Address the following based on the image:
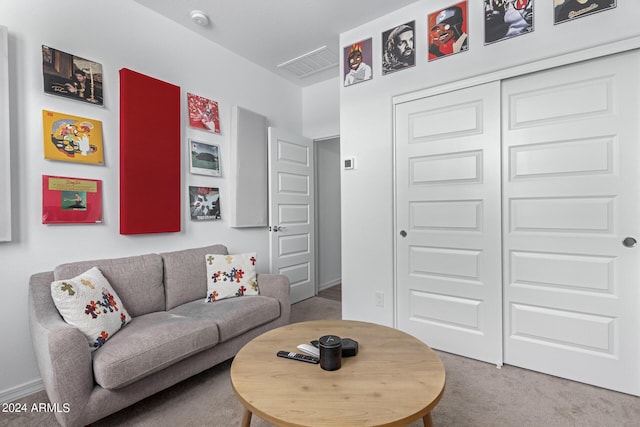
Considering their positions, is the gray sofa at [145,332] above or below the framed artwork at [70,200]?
below

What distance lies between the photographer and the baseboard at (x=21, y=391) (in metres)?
1.82

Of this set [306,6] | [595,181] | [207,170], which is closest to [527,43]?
[595,181]

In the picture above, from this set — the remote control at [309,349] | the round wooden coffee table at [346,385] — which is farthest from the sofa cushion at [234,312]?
the remote control at [309,349]

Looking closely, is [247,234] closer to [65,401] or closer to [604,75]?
[65,401]

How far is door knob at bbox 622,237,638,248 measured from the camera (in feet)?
5.91

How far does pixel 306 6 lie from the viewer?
2543 mm

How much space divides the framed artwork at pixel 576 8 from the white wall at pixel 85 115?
2770mm

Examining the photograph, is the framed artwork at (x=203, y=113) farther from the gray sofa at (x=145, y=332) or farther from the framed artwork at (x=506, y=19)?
the framed artwork at (x=506, y=19)

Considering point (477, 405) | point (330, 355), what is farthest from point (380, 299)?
point (330, 355)

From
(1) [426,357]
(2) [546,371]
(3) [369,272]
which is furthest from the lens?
(3) [369,272]

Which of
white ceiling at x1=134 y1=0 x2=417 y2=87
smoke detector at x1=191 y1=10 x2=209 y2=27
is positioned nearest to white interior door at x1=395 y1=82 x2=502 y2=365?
white ceiling at x1=134 y1=0 x2=417 y2=87

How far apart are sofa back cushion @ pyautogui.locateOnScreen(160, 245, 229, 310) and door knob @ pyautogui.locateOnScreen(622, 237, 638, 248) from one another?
289cm

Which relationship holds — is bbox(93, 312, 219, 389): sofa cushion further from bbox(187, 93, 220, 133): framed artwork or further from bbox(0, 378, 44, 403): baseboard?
bbox(187, 93, 220, 133): framed artwork

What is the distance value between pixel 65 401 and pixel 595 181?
3.08 meters
